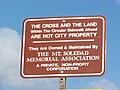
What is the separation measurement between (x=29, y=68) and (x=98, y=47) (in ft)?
3.80

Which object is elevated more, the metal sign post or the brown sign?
the brown sign

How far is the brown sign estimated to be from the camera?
25.4ft

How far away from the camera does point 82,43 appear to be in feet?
25.9

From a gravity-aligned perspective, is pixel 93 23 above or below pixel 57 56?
above

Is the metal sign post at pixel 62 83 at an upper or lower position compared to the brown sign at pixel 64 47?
lower

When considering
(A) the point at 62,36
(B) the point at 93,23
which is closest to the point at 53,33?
(A) the point at 62,36

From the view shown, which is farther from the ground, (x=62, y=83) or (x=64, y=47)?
(x=64, y=47)

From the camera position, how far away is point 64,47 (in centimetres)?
791

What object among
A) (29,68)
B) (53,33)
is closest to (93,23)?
(53,33)

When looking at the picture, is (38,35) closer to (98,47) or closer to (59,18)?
(59,18)

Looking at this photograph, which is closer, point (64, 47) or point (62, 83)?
point (62, 83)

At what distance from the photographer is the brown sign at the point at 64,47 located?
25.4ft

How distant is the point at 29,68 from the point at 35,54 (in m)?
0.25

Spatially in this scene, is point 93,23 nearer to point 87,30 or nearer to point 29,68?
point 87,30
